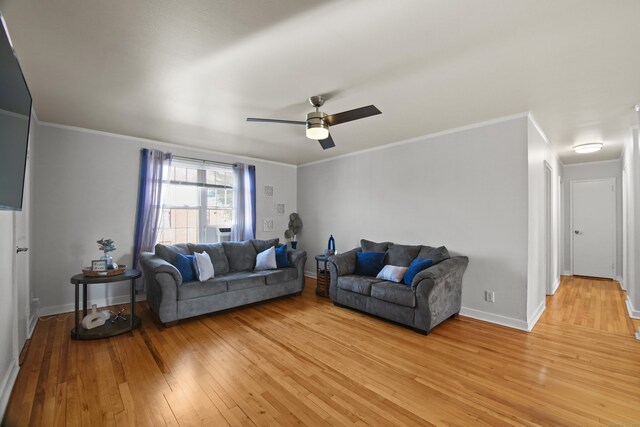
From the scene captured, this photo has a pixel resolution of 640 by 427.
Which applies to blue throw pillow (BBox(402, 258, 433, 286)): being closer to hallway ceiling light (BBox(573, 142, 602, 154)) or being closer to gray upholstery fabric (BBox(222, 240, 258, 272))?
gray upholstery fabric (BBox(222, 240, 258, 272))

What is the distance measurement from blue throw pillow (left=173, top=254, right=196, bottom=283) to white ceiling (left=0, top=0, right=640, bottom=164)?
5.95 feet

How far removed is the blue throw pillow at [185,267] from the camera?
3.78m

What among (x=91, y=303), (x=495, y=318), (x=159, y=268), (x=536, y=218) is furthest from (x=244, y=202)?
(x=536, y=218)

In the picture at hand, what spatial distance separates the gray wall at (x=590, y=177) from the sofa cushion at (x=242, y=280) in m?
6.64

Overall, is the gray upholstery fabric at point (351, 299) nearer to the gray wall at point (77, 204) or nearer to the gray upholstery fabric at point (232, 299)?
the gray upholstery fabric at point (232, 299)

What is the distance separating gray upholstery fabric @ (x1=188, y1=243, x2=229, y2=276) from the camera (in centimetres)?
439

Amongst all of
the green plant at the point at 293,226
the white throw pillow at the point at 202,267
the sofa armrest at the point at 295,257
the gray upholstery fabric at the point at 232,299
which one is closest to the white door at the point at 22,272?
the gray upholstery fabric at the point at 232,299

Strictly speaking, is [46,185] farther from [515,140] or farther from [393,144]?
[515,140]

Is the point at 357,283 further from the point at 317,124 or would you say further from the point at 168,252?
the point at 168,252

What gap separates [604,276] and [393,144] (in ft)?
17.7

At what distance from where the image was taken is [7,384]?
6.96ft

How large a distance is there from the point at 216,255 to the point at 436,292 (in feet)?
10.5

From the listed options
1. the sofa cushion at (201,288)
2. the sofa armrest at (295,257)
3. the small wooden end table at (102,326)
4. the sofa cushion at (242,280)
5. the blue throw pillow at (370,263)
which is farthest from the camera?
the sofa armrest at (295,257)

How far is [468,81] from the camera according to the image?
102 inches
